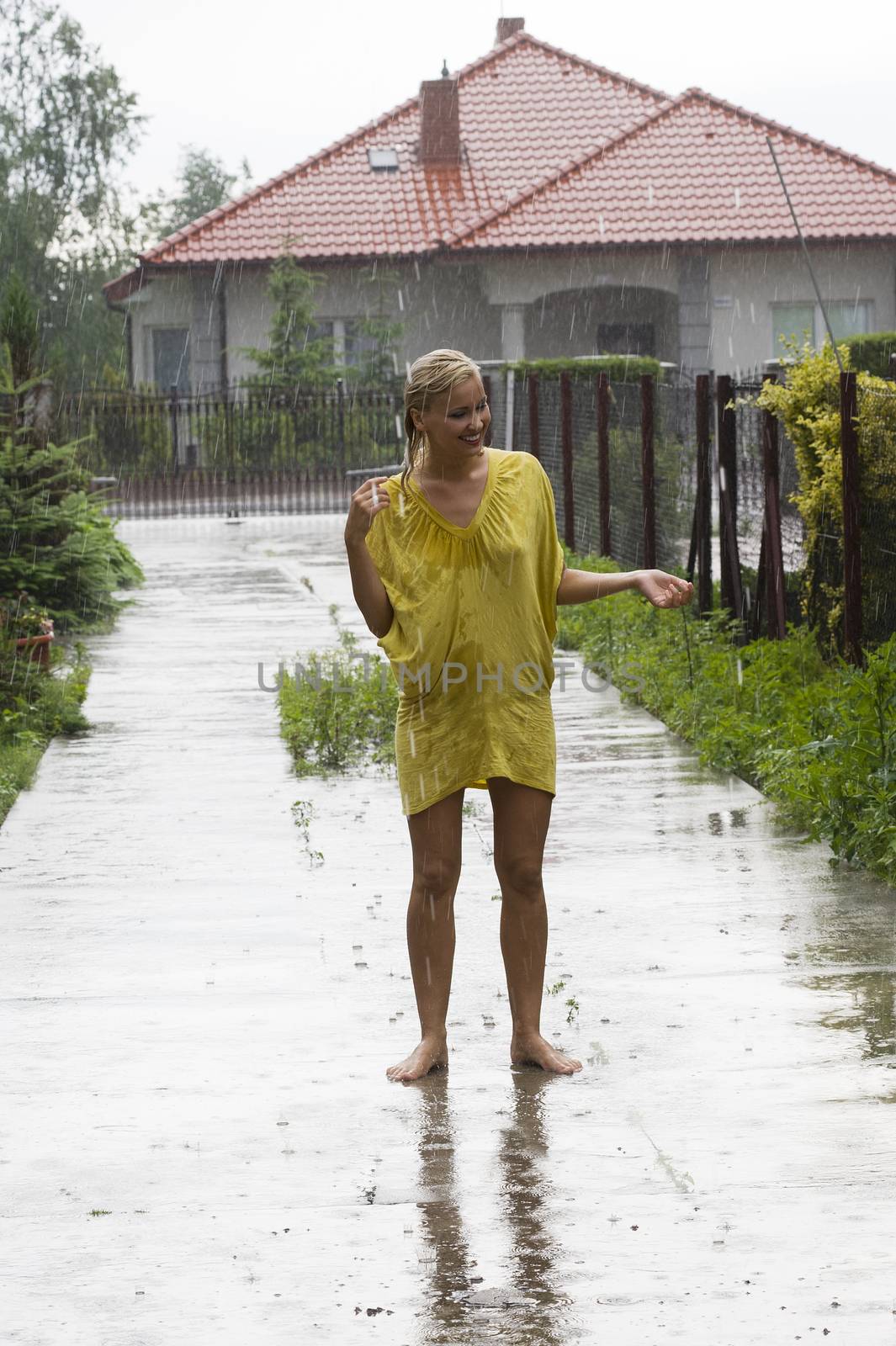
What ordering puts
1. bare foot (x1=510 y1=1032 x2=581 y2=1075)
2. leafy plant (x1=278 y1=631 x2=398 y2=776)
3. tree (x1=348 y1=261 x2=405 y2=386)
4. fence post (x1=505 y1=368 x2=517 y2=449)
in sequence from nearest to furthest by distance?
1. bare foot (x1=510 y1=1032 x2=581 y2=1075)
2. leafy plant (x1=278 y1=631 x2=398 y2=776)
3. fence post (x1=505 y1=368 x2=517 y2=449)
4. tree (x1=348 y1=261 x2=405 y2=386)

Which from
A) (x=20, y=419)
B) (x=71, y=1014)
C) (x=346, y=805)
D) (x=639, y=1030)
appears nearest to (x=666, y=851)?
(x=346, y=805)

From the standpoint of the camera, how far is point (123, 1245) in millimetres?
4043

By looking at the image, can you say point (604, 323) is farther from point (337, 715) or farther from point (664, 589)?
point (664, 589)

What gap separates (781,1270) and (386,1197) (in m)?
0.87

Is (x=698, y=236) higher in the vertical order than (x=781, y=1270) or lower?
higher

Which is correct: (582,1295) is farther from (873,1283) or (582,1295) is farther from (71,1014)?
(71,1014)

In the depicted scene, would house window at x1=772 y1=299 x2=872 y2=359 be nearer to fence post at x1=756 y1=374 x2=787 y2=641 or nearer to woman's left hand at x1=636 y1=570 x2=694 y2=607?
fence post at x1=756 y1=374 x2=787 y2=641

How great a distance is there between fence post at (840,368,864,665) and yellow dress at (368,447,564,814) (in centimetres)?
427

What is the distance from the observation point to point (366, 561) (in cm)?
491

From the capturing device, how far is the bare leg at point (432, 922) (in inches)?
199

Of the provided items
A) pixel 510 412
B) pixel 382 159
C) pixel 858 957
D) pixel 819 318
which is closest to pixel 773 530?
pixel 858 957

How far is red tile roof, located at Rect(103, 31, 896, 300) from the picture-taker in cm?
3262

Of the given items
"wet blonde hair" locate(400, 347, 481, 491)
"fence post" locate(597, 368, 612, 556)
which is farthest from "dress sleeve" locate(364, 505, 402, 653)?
"fence post" locate(597, 368, 612, 556)

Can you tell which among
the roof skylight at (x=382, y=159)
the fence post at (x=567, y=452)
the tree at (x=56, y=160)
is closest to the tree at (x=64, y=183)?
the tree at (x=56, y=160)
